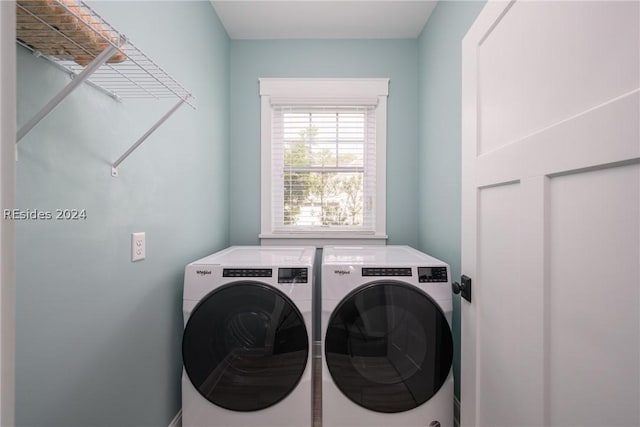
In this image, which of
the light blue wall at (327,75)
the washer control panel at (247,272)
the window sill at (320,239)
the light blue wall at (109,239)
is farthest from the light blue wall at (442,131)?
the light blue wall at (109,239)

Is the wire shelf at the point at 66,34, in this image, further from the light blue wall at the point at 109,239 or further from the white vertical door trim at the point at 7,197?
the white vertical door trim at the point at 7,197

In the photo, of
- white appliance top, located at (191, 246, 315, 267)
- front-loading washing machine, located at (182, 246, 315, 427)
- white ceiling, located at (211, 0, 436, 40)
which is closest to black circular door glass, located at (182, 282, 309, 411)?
front-loading washing machine, located at (182, 246, 315, 427)

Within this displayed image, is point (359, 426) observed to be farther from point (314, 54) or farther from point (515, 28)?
point (314, 54)

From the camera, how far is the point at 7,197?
30 centimetres

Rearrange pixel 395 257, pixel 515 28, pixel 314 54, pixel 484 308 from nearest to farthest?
1. pixel 515 28
2. pixel 484 308
3. pixel 395 257
4. pixel 314 54

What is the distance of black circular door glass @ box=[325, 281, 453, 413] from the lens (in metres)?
1.34

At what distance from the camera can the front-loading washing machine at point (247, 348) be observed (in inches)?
53.5

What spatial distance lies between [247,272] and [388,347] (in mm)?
758

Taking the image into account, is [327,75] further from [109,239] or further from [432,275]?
[109,239]

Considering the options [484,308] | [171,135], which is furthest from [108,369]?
[484,308]

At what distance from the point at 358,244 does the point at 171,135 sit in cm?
151

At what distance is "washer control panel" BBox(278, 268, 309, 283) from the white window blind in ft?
3.00

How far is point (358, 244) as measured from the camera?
2.31 m

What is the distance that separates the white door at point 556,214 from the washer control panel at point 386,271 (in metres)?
0.39
